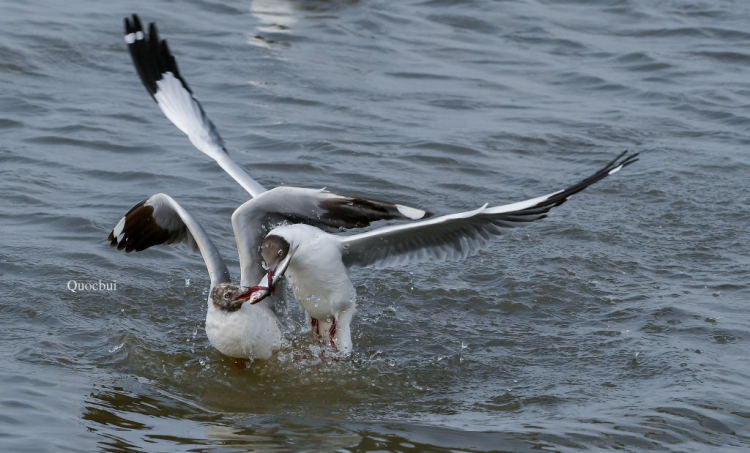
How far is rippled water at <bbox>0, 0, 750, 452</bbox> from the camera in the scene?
19.8 ft

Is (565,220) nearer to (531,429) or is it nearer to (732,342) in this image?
(732,342)

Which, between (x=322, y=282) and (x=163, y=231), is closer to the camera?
(x=322, y=282)

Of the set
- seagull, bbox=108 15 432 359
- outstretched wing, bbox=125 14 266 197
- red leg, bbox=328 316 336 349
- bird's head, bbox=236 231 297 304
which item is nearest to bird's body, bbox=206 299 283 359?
seagull, bbox=108 15 432 359

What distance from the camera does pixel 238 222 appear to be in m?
6.93

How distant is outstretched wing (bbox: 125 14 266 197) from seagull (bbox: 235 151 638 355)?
133cm

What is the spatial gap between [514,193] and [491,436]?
179 inches

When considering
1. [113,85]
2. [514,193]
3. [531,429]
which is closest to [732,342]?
[531,429]

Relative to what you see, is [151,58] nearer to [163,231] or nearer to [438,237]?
[163,231]

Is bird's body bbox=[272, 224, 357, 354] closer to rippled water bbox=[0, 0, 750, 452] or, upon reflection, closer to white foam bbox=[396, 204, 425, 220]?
rippled water bbox=[0, 0, 750, 452]

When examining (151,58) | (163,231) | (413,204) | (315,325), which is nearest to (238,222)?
(163,231)

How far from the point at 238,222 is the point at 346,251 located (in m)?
0.66

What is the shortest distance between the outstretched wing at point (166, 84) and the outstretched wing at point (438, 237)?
136 cm

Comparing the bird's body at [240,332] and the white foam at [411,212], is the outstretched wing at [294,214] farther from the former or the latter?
the bird's body at [240,332]

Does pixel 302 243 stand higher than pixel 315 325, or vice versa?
pixel 302 243
